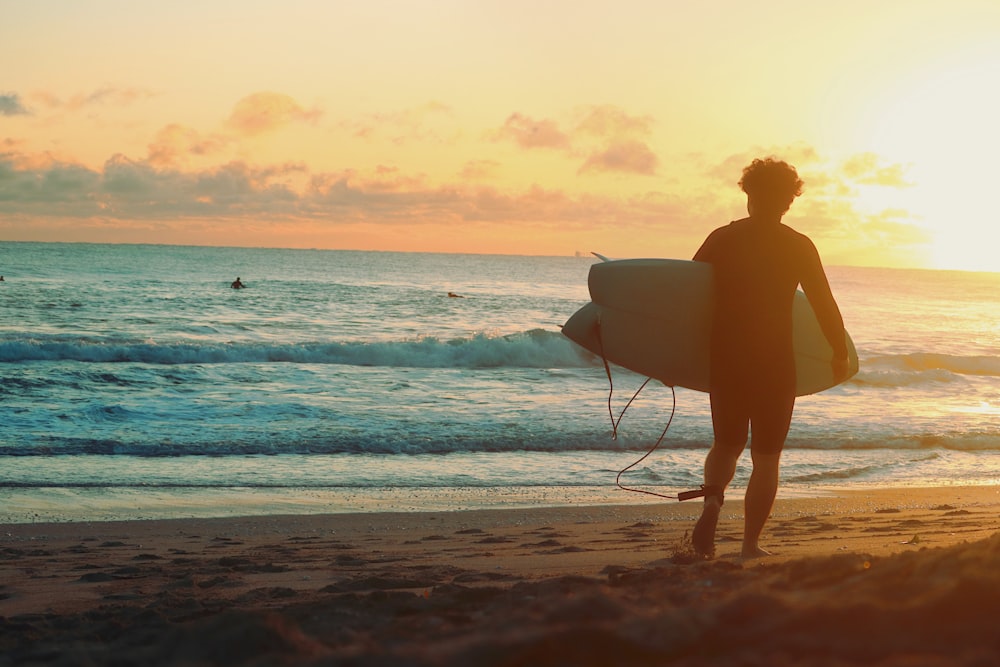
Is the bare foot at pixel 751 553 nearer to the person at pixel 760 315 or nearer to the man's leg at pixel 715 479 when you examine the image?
the man's leg at pixel 715 479

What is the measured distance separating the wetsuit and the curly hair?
3.9 inches

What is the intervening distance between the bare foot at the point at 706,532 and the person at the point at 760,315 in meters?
0.11

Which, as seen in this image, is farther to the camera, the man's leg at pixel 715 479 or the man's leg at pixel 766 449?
the man's leg at pixel 715 479

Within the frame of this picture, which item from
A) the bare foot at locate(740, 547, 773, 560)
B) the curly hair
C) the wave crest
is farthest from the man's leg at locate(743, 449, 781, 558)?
the wave crest

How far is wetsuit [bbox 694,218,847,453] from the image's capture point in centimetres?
399

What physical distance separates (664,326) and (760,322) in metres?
0.62

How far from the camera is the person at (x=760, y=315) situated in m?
3.99

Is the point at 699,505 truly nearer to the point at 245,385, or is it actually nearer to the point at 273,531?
the point at 273,531

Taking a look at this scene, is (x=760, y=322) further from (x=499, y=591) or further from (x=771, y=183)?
(x=499, y=591)

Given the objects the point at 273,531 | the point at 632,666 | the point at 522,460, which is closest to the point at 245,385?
the point at 522,460

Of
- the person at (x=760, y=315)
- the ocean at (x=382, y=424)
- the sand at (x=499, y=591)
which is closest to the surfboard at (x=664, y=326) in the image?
the person at (x=760, y=315)

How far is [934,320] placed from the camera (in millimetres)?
39562

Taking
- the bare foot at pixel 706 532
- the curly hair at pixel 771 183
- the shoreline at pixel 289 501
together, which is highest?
the curly hair at pixel 771 183

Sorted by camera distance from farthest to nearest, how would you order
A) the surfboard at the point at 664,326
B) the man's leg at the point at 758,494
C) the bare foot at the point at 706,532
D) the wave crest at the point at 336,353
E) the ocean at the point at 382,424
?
the wave crest at the point at 336,353, the ocean at the point at 382,424, the surfboard at the point at 664,326, the bare foot at the point at 706,532, the man's leg at the point at 758,494
